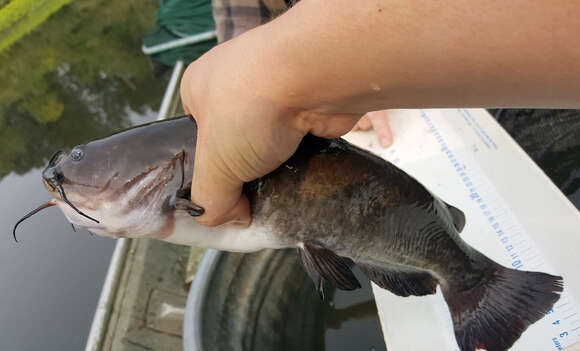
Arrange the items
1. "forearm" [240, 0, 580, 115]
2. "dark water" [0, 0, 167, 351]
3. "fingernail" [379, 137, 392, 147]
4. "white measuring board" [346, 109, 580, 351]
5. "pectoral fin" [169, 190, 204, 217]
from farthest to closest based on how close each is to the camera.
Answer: "dark water" [0, 0, 167, 351], "fingernail" [379, 137, 392, 147], "white measuring board" [346, 109, 580, 351], "pectoral fin" [169, 190, 204, 217], "forearm" [240, 0, 580, 115]

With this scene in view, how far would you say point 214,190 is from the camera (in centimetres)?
92

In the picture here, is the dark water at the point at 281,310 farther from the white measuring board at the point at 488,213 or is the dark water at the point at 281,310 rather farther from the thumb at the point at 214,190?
the thumb at the point at 214,190

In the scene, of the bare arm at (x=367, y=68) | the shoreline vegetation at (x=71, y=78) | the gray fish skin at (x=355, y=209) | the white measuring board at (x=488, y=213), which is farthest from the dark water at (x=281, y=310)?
the shoreline vegetation at (x=71, y=78)

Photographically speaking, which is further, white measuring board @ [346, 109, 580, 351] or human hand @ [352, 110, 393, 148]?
human hand @ [352, 110, 393, 148]

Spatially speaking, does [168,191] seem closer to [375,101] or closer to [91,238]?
[375,101]

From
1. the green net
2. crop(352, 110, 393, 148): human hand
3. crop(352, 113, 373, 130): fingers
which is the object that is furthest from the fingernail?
the green net

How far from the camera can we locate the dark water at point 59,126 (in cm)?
292

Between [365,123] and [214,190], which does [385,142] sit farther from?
[214,190]

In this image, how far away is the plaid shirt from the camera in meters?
2.19

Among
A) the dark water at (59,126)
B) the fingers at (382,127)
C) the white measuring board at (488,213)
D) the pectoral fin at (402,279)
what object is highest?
the pectoral fin at (402,279)

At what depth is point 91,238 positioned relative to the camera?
3.36 metres

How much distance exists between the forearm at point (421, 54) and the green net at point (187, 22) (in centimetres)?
355

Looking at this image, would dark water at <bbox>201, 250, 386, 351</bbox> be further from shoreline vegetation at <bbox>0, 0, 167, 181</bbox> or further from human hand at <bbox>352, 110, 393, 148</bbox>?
shoreline vegetation at <bbox>0, 0, 167, 181</bbox>

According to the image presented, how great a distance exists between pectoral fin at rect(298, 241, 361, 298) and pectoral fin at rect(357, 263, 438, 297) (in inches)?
4.5
